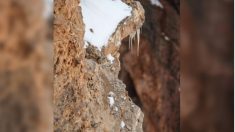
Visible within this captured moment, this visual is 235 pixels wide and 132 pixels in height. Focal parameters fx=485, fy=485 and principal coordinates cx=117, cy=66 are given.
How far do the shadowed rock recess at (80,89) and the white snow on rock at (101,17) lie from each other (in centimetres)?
50

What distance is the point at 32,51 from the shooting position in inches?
10.8

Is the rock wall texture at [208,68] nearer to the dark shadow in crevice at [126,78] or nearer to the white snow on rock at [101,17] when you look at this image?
the white snow on rock at [101,17]

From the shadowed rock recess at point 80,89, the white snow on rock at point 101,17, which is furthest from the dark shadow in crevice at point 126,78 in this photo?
the shadowed rock recess at point 80,89

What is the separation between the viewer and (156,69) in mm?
7570

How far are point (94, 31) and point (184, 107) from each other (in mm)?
4170

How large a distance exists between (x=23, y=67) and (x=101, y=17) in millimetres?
4812

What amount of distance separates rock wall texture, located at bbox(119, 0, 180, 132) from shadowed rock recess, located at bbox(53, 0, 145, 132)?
3819mm

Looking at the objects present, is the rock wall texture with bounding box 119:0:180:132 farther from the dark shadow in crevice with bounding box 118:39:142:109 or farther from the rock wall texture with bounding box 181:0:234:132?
the rock wall texture with bounding box 181:0:234:132

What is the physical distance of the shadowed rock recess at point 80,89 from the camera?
7.69 ft

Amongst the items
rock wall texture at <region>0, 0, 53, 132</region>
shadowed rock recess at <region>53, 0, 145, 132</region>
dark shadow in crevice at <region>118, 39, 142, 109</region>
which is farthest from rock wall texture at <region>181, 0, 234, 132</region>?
dark shadow in crevice at <region>118, 39, 142, 109</region>

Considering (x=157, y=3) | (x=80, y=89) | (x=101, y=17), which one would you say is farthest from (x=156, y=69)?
(x=80, y=89)

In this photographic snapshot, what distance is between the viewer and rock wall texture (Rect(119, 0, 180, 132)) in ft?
24.7

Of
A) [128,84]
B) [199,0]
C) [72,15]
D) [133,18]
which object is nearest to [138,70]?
[128,84]

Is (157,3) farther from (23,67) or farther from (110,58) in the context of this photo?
(23,67)
